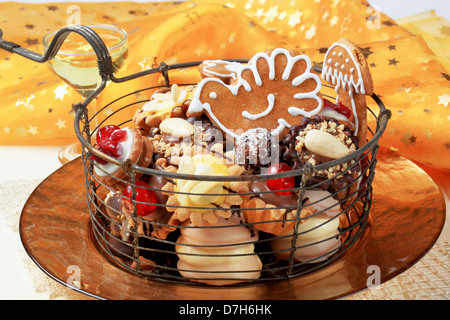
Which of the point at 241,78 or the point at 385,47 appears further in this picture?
the point at 385,47

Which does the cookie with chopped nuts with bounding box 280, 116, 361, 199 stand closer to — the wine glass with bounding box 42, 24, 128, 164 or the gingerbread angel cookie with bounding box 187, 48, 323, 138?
the gingerbread angel cookie with bounding box 187, 48, 323, 138

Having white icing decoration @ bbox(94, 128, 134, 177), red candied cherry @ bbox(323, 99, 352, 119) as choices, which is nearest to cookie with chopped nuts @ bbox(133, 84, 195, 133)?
white icing decoration @ bbox(94, 128, 134, 177)

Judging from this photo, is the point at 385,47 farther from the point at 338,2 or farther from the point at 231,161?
the point at 231,161

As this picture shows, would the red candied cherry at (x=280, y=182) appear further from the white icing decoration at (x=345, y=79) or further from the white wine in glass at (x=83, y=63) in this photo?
the white wine in glass at (x=83, y=63)

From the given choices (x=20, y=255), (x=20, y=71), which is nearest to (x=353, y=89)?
(x=20, y=255)

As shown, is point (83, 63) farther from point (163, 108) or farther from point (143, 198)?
point (143, 198)

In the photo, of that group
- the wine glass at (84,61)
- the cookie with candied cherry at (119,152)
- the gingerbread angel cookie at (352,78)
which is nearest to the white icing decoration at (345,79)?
the gingerbread angel cookie at (352,78)
